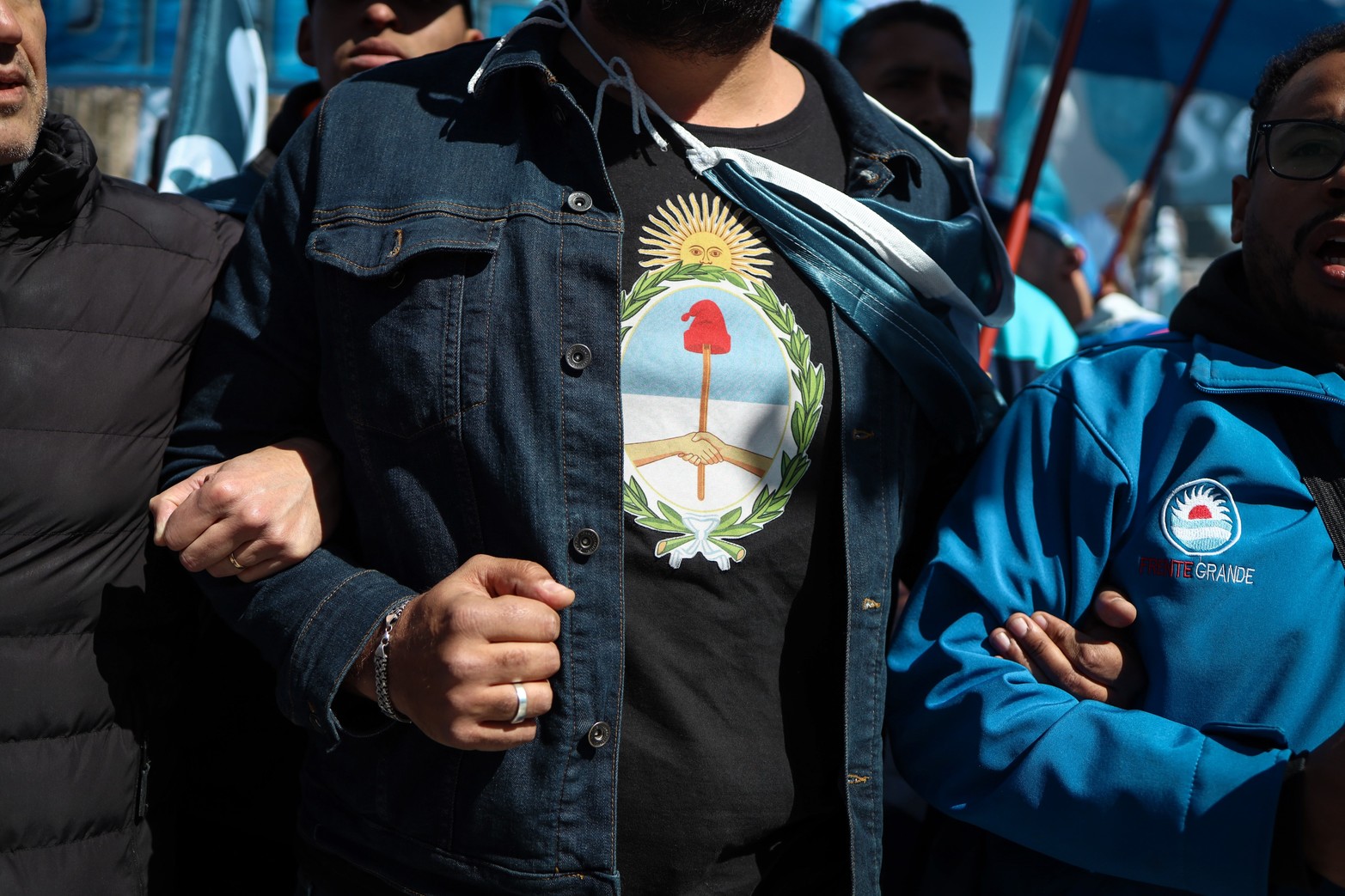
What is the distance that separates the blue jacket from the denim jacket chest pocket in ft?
2.56

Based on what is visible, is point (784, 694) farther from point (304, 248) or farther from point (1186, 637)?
point (304, 248)

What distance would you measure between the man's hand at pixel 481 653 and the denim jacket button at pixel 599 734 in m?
0.10

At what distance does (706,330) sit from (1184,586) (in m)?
0.77

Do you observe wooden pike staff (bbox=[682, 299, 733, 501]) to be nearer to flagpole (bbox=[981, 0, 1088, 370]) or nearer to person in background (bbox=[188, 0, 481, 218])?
person in background (bbox=[188, 0, 481, 218])

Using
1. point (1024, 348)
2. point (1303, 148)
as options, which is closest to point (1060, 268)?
point (1024, 348)

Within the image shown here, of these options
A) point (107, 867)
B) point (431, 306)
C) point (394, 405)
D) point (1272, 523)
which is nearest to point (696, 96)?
point (431, 306)

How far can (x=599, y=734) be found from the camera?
62.7 inches

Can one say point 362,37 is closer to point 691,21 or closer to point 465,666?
point 691,21

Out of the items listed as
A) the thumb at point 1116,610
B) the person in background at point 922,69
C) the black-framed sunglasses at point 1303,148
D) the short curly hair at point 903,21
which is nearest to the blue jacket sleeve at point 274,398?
the thumb at point 1116,610

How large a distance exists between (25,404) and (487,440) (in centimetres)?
74

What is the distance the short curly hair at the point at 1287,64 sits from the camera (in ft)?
6.16

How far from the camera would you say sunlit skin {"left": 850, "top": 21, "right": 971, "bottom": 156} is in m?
3.78

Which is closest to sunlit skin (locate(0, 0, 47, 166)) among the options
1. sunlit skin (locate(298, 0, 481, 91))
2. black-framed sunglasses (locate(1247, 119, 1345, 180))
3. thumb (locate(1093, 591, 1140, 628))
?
sunlit skin (locate(298, 0, 481, 91))

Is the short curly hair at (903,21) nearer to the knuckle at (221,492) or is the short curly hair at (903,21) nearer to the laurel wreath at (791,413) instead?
the laurel wreath at (791,413)
